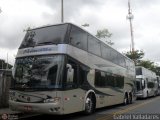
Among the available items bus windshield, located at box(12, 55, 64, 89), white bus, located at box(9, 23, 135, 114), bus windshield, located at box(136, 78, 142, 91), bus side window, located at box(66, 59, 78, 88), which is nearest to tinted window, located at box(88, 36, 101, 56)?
white bus, located at box(9, 23, 135, 114)

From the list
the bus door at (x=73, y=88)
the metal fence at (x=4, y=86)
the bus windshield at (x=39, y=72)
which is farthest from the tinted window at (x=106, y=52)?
the bus windshield at (x=39, y=72)

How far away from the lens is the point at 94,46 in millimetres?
16953

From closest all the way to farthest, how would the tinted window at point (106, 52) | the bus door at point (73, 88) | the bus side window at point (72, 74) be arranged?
the bus door at point (73, 88) < the bus side window at point (72, 74) < the tinted window at point (106, 52)

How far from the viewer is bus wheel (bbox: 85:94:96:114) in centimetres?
1502

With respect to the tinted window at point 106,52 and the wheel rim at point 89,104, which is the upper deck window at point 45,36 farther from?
the tinted window at point 106,52

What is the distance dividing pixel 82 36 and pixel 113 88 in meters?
5.80

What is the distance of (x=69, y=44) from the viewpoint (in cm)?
1332

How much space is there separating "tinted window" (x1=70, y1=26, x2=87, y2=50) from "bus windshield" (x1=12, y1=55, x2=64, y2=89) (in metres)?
1.57

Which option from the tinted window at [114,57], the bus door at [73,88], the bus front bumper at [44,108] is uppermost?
the tinted window at [114,57]

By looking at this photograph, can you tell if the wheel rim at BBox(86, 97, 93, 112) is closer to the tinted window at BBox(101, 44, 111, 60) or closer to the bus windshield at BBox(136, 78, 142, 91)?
the tinted window at BBox(101, 44, 111, 60)

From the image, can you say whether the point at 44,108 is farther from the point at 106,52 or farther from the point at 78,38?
the point at 106,52

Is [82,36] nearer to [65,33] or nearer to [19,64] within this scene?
[65,33]

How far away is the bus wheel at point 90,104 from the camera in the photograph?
15016 mm

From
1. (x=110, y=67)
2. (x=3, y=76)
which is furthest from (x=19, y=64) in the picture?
(x=110, y=67)
